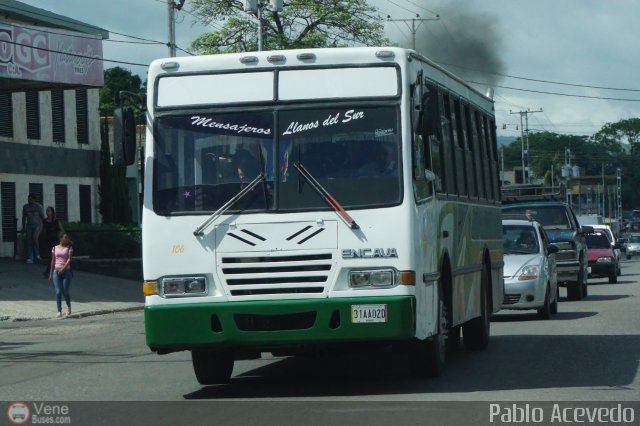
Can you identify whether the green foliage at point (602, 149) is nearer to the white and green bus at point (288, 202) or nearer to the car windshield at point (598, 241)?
the car windshield at point (598, 241)

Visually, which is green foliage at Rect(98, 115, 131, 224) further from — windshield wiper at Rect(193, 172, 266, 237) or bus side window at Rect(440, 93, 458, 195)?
windshield wiper at Rect(193, 172, 266, 237)

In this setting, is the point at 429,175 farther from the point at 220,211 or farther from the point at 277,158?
the point at 220,211

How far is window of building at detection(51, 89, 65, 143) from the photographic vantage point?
4581 cm

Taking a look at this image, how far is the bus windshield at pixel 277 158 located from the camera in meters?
12.1

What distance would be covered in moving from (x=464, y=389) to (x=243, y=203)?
2578 mm

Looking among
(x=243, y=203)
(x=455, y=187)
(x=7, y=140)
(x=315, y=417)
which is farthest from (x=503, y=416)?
(x=7, y=140)

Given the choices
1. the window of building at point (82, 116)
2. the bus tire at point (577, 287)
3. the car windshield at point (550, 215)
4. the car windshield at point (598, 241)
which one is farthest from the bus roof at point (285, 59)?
the window of building at point (82, 116)

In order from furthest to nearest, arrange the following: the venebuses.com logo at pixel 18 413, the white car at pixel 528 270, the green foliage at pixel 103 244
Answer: the green foliage at pixel 103 244 < the white car at pixel 528 270 < the venebuses.com logo at pixel 18 413

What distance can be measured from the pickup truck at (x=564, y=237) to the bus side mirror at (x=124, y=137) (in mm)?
18331

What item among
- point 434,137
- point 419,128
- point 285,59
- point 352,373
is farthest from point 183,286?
point 434,137

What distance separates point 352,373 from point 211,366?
1697 mm

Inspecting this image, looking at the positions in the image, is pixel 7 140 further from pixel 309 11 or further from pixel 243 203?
pixel 243 203

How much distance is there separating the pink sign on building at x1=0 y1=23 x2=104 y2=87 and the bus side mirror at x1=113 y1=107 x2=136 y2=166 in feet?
78.3

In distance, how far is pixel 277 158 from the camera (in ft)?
40.0
